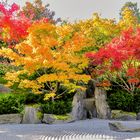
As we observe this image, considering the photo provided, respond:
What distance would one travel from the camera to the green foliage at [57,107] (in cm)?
1967

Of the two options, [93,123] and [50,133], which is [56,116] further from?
[50,133]

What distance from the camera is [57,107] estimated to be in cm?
1998

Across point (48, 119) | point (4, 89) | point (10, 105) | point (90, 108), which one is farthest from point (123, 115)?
point (4, 89)

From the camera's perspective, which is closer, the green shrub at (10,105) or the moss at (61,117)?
the moss at (61,117)

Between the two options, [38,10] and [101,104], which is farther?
[38,10]

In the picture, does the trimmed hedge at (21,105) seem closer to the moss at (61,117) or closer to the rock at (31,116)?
the moss at (61,117)

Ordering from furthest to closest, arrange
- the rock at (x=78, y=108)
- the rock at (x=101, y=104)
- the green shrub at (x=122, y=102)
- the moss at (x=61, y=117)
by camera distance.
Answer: the green shrub at (x=122, y=102) < the rock at (x=101, y=104) < the rock at (x=78, y=108) < the moss at (x=61, y=117)

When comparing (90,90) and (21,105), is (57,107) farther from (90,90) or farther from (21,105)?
(90,90)

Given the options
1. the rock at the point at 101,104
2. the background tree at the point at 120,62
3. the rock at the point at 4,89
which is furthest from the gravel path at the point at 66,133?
the rock at the point at 4,89

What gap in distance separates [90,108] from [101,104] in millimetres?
668

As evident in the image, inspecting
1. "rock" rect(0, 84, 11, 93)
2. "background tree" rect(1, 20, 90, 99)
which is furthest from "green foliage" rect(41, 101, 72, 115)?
"rock" rect(0, 84, 11, 93)

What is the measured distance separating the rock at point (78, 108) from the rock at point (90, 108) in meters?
0.38

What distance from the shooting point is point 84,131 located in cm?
1585

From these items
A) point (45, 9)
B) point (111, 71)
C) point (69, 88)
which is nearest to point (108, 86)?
point (111, 71)
